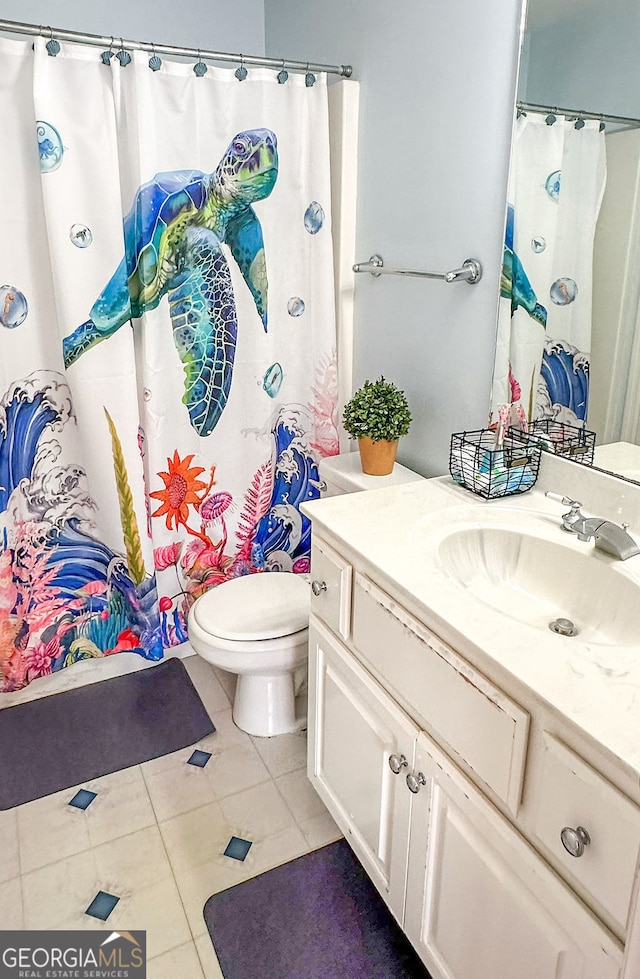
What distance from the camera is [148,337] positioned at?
202 cm

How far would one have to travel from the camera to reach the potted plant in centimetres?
190

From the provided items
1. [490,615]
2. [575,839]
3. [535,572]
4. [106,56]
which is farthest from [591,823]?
[106,56]

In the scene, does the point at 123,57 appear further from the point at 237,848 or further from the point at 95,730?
the point at 237,848

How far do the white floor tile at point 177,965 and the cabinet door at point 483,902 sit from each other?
0.45 metres

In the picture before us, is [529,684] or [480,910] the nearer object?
[529,684]

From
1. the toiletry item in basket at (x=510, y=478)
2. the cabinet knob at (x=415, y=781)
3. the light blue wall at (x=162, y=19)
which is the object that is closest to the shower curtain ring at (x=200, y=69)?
the light blue wall at (x=162, y=19)

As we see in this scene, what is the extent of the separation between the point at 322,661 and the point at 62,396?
113 cm

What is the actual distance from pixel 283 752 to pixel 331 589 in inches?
31.1

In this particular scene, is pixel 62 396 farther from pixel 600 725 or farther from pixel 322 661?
pixel 600 725

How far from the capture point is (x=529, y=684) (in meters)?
0.92

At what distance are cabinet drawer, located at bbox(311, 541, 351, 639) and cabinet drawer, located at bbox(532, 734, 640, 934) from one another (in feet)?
1.78

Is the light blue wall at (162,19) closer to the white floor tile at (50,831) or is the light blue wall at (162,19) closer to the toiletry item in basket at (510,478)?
the toiletry item in basket at (510,478)

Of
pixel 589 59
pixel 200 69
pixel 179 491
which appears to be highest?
pixel 200 69

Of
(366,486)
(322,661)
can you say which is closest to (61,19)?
(366,486)
